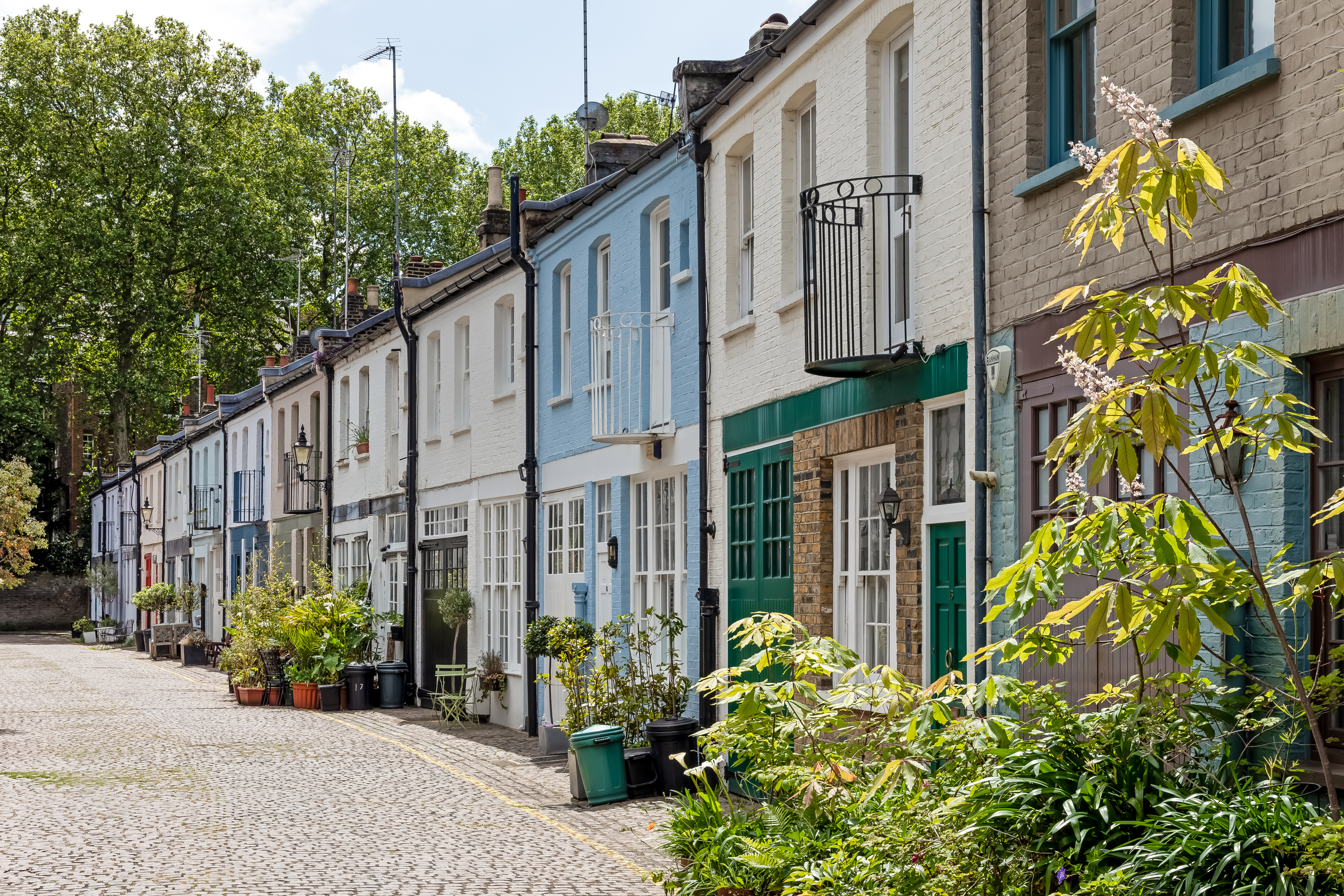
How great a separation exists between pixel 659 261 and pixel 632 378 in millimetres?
1284

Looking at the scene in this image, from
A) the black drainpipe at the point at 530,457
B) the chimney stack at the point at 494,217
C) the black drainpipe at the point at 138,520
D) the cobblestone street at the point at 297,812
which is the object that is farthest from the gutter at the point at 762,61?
the black drainpipe at the point at 138,520

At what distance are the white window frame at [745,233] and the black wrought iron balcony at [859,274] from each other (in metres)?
2.54

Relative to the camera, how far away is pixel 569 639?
51.6 feet

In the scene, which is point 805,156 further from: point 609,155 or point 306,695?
point 306,695

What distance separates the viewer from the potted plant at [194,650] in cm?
3784

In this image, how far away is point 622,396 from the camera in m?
16.1

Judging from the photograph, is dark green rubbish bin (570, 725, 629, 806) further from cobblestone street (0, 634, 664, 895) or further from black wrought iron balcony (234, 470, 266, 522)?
black wrought iron balcony (234, 470, 266, 522)

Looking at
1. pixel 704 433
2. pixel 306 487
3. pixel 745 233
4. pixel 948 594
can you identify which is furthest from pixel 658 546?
pixel 306 487

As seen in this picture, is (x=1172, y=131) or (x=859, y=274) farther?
(x=859, y=274)

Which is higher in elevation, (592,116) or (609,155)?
(592,116)

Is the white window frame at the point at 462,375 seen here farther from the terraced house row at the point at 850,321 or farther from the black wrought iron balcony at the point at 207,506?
the black wrought iron balcony at the point at 207,506

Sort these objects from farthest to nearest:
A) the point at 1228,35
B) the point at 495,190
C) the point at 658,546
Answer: the point at 495,190 → the point at 658,546 → the point at 1228,35

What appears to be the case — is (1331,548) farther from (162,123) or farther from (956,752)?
(162,123)

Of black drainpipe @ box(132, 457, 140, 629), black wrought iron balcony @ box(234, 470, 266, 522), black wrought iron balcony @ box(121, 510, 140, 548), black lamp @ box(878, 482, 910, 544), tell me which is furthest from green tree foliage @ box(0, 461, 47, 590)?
black lamp @ box(878, 482, 910, 544)
